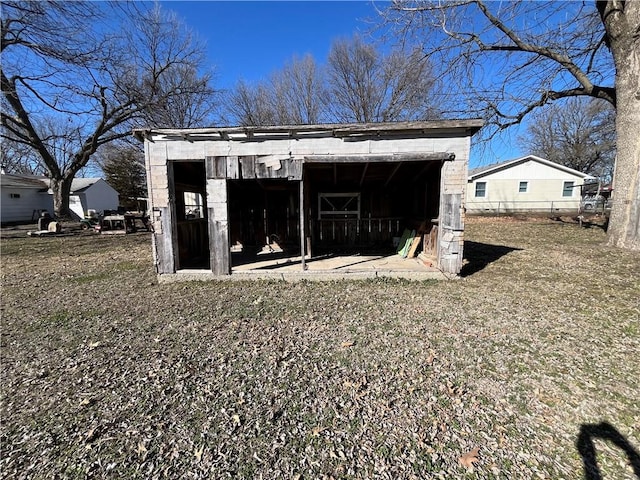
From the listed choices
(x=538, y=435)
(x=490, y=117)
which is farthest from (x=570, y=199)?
(x=538, y=435)

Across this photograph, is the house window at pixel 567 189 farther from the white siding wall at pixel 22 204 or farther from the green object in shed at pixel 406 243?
the white siding wall at pixel 22 204

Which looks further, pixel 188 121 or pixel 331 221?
pixel 188 121

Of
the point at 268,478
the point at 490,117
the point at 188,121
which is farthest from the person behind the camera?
the point at 188,121

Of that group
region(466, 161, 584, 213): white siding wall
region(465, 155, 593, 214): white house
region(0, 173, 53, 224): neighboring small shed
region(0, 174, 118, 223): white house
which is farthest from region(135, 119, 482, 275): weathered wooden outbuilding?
region(0, 174, 118, 223): white house

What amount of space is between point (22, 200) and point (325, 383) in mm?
32496

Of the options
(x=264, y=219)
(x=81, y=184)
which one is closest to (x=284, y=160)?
(x=264, y=219)

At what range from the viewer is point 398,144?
6.12m

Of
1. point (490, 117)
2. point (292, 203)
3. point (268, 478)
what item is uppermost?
→ point (490, 117)

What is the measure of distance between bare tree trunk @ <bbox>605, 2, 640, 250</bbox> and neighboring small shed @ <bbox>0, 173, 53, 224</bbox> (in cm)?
3500

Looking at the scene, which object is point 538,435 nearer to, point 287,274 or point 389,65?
point 287,274

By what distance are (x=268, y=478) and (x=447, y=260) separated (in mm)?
5643

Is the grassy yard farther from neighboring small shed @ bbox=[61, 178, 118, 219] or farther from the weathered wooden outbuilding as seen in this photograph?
neighboring small shed @ bbox=[61, 178, 118, 219]

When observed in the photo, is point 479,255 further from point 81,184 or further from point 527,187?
point 81,184

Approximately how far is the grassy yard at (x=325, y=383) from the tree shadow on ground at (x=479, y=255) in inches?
61.3
